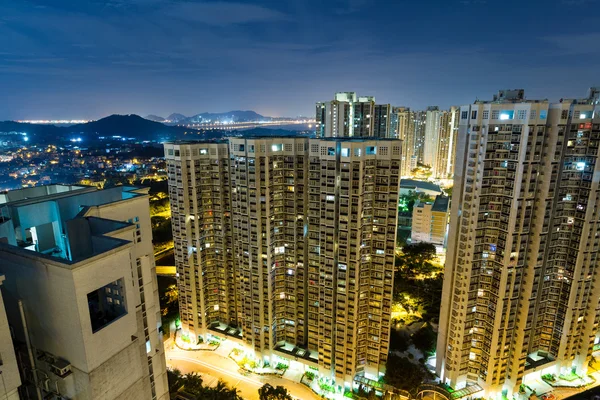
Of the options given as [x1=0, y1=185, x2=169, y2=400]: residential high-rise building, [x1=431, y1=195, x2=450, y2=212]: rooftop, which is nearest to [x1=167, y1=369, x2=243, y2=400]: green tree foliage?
[x1=0, y1=185, x2=169, y2=400]: residential high-rise building

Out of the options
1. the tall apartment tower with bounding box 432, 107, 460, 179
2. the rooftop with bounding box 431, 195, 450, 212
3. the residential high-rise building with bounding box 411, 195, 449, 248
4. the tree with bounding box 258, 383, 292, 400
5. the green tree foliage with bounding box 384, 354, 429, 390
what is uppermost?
the tall apartment tower with bounding box 432, 107, 460, 179

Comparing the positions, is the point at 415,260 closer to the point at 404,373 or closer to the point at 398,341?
the point at 398,341

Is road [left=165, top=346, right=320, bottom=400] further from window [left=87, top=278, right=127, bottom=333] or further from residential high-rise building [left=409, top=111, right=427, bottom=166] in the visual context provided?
residential high-rise building [left=409, top=111, right=427, bottom=166]

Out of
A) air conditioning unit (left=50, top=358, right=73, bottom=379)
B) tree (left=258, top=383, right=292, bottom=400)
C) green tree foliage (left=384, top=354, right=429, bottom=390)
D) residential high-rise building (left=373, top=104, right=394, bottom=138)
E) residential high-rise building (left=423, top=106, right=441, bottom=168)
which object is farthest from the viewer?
residential high-rise building (left=423, top=106, right=441, bottom=168)

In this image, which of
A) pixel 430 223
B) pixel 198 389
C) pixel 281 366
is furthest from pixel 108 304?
pixel 430 223

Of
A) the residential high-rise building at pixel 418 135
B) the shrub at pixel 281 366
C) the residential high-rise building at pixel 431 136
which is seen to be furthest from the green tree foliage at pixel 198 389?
the residential high-rise building at pixel 431 136

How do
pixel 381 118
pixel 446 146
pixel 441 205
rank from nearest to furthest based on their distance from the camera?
pixel 441 205
pixel 381 118
pixel 446 146
